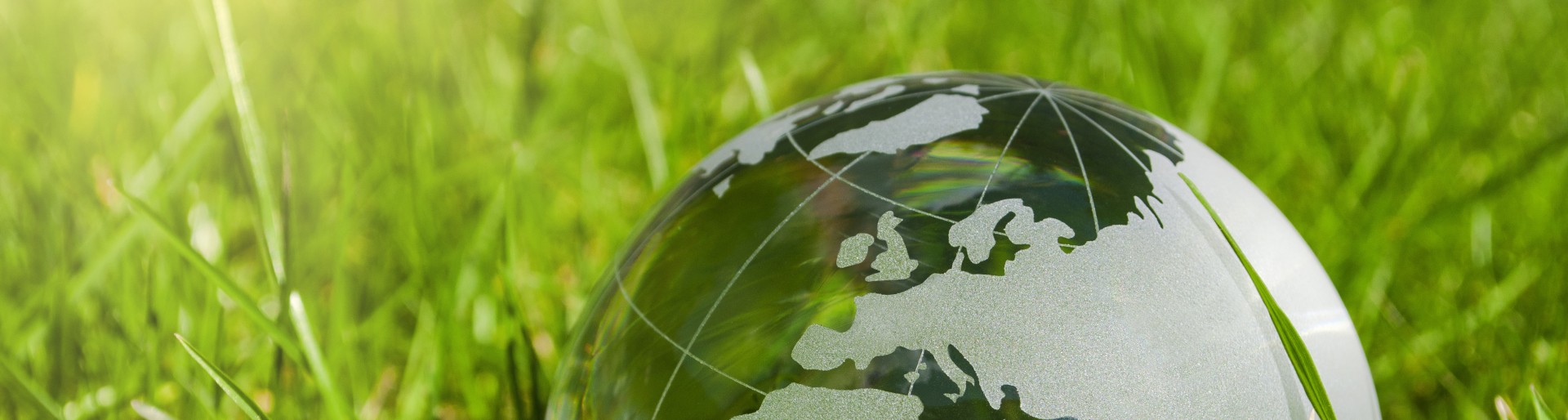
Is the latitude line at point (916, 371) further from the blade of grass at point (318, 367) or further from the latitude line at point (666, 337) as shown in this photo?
the blade of grass at point (318, 367)

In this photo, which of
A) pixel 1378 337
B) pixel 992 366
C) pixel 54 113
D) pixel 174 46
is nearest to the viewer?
pixel 992 366

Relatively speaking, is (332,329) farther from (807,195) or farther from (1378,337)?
(1378,337)

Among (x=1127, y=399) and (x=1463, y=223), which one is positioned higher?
(x=1463, y=223)

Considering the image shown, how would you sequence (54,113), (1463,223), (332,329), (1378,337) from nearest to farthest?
(332,329), (1378,337), (1463,223), (54,113)

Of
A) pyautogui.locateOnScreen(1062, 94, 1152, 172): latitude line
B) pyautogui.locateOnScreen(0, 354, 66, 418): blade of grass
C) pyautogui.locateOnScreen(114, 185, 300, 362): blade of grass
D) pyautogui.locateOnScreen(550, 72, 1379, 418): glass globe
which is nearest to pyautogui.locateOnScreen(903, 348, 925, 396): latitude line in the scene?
pyautogui.locateOnScreen(550, 72, 1379, 418): glass globe

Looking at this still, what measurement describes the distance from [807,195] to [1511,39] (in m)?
3.42

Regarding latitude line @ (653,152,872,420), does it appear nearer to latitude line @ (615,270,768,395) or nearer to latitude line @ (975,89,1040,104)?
latitude line @ (615,270,768,395)

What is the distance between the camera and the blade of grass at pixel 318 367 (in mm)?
1339

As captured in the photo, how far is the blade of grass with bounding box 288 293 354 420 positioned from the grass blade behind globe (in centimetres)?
112

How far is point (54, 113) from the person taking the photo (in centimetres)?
251

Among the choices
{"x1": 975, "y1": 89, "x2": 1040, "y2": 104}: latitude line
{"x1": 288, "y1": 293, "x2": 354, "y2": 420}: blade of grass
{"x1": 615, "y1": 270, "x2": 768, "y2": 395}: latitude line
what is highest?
{"x1": 975, "y1": 89, "x2": 1040, "y2": 104}: latitude line

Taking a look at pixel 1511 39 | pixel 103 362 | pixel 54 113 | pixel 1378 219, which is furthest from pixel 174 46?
pixel 1511 39

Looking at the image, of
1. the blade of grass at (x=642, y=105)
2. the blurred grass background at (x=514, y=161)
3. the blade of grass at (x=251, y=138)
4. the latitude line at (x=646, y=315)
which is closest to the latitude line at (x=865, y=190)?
the latitude line at (x=646, y=315)

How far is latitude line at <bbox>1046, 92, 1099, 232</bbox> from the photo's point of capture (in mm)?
1044
